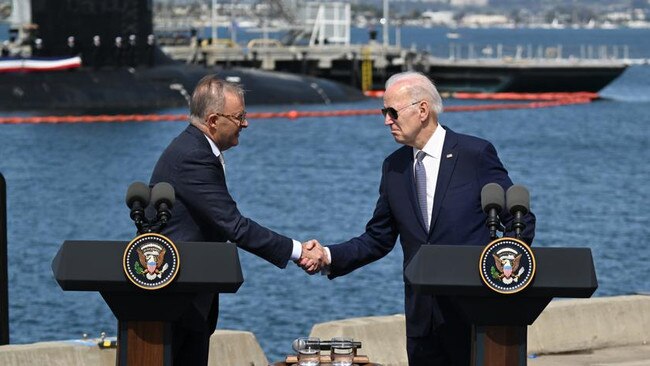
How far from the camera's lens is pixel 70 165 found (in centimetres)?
4516

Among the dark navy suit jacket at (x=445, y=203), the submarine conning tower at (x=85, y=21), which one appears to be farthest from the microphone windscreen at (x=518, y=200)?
the submarine conning tower at (x=85, y=21)

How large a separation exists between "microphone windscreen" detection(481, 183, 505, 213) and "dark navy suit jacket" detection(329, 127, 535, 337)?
55cm

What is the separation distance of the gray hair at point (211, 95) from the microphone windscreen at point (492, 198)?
1376 mm

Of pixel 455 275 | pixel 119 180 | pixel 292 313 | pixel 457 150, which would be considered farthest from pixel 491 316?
pixel 119 180

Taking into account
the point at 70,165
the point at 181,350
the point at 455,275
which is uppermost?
the point at 455,275

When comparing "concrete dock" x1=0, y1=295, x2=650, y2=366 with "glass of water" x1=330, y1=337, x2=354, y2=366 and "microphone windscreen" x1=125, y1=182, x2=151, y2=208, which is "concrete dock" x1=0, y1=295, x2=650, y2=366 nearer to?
"glass of water" x1=330, y1=337, x2=354, y2=366

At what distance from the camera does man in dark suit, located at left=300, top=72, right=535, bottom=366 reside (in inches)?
294

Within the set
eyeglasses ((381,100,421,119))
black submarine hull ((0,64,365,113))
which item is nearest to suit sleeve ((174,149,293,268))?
eyeglasses ((381,100,421,119))

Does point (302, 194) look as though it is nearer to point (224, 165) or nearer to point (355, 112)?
point (355, 112)

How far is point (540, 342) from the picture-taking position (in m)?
11.0

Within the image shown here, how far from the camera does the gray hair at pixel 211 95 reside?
24.5 feet

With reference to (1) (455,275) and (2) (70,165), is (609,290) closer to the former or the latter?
(1) (455,275)

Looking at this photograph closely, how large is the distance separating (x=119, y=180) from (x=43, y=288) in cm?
1806

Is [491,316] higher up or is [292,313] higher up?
[491,316]
